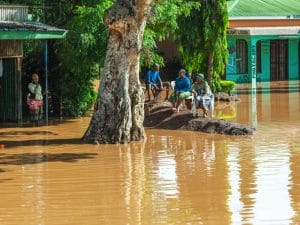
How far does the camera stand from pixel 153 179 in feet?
40.4

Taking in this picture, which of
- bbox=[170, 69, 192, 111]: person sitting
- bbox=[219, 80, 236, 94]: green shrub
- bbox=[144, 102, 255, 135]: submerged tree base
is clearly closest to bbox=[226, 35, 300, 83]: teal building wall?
bbox=[219, 80, 236, 94]: green shrub

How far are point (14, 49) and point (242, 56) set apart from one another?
796 inches

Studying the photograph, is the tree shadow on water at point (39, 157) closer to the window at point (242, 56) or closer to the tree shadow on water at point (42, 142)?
the tree shadow on water at point (42, 142)

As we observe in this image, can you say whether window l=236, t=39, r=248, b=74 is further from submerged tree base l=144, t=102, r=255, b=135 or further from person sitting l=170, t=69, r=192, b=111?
person sitting l=170, t=69, r=192, b=111

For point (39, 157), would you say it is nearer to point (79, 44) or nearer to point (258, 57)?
point (79, 44)

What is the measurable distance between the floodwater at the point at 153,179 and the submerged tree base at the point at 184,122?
408 millimetres

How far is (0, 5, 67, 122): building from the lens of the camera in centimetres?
1923

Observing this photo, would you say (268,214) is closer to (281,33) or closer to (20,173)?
(20,173)

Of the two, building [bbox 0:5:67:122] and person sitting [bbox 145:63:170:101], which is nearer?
building [bbox 0:5:67:122]

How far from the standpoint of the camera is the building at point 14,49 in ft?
63.1

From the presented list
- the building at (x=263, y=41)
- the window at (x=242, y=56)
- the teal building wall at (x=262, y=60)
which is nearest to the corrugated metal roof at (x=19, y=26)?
the building at (x=263, y=41)

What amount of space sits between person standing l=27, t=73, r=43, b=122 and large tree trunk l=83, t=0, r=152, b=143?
4395 mm

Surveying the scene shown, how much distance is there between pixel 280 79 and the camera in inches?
1581

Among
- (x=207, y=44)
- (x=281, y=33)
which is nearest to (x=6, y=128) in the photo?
(x=207, y=44)
